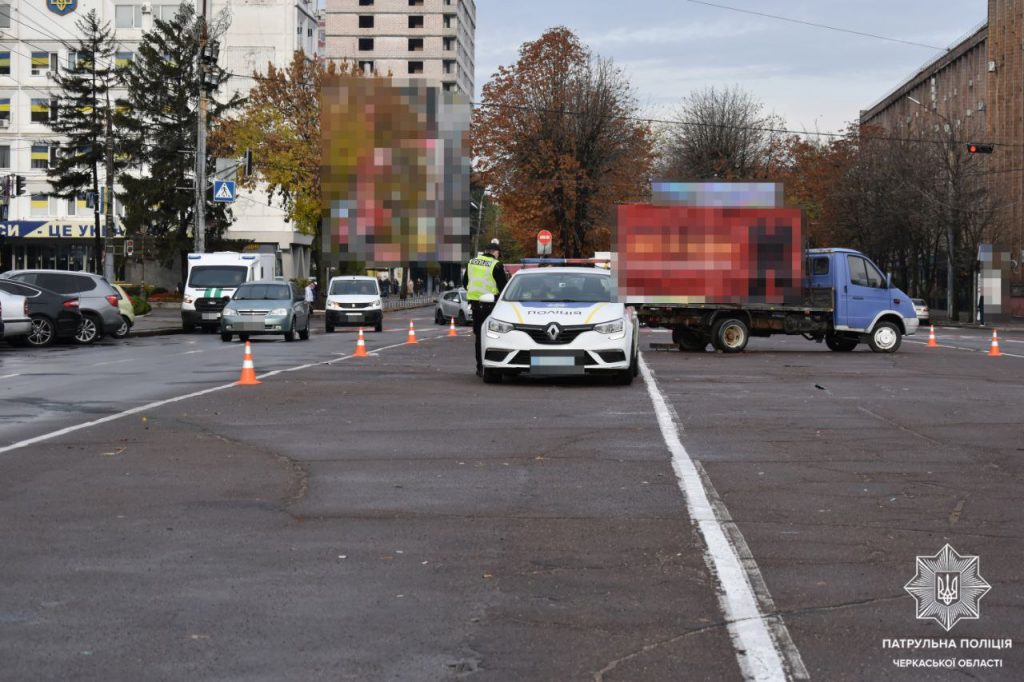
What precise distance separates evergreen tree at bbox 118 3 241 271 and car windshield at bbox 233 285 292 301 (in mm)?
39469

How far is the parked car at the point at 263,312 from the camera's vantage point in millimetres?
34625

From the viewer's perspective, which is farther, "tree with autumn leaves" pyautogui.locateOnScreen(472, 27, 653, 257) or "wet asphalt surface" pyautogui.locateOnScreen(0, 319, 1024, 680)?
"tree with autumn leaves" pyautogui.locateOnScreen(472, 27, 653, 257)

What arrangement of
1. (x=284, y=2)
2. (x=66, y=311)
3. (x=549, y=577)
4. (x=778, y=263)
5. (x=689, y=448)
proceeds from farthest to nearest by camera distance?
(x=284, y=2), (x=66, y=311), (x=778, y=263), (x=689, y=448), (x=549, y=577)

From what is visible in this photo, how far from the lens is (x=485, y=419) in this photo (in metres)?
13.7

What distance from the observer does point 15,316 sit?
29.7 meters

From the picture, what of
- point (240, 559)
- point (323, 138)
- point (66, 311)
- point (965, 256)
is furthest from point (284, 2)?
point (240, 559)

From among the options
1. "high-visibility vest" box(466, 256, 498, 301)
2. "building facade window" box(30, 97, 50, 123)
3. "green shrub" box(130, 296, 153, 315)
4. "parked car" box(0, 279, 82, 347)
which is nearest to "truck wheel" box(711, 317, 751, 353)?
"high-visibility vest" box(466, 256, 498, 301)

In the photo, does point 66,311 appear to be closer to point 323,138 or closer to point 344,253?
point 344,253

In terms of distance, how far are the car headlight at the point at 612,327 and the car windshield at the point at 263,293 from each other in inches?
743

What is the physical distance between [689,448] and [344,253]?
45.9 meters

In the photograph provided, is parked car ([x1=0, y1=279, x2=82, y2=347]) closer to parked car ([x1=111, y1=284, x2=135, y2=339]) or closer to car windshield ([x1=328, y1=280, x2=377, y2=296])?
parked car ([x1=111, y1=284, x2=135, y2=339])

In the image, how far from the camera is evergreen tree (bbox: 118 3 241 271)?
74.2 meters

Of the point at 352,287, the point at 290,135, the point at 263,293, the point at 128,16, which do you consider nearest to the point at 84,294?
the point at 263,293

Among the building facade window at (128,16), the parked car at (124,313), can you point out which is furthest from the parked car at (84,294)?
the building facade window at (128,16)
